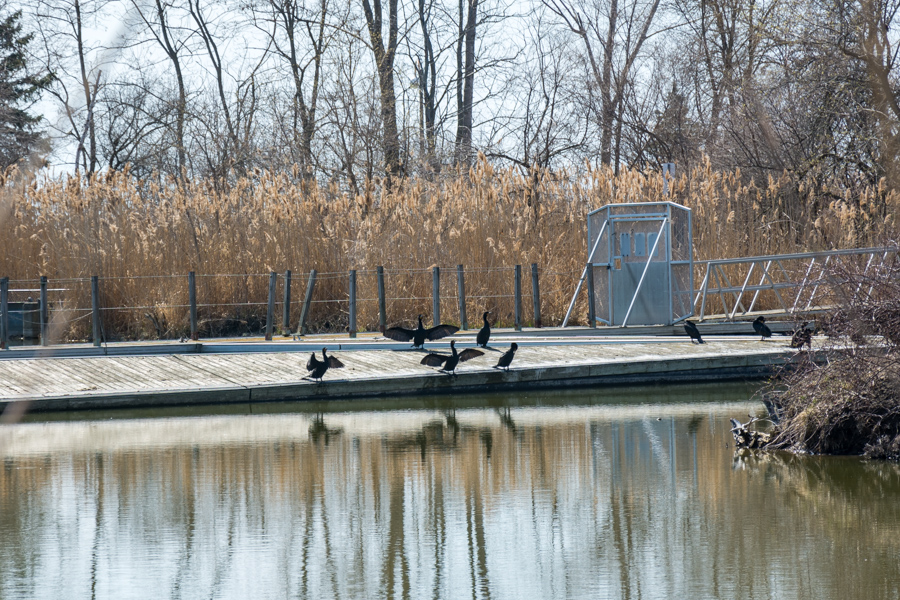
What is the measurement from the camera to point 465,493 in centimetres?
758

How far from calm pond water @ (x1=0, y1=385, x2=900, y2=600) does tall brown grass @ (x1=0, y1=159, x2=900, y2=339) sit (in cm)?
748

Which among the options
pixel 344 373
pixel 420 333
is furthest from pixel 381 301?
pixel 344 373

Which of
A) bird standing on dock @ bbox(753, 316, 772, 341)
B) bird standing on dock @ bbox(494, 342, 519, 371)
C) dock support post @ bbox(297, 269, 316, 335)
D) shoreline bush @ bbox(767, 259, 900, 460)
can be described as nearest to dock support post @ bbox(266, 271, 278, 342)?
dock support post @ bbox(297, 269, 316, 335)

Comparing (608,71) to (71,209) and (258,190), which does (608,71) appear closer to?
(258,190)

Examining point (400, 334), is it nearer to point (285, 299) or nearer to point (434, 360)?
point (434, 360)

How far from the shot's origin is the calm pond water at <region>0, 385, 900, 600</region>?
535 centimetres

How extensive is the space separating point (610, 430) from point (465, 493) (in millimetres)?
3010

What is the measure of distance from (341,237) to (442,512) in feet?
43.5

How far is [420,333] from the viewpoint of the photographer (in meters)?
14.9

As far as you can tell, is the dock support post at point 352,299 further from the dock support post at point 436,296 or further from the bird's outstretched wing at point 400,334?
the bird's outstretched wing at point 400,334

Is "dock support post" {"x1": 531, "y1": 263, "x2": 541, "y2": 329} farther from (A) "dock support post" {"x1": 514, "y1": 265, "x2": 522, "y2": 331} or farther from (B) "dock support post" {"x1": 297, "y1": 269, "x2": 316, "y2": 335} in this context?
(B) "dock support post" {"x1": 297, "y1": 269, "x2": 316, "y2": 335}

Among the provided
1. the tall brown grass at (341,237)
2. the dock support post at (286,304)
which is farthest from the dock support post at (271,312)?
the tall brown grass at (341,237)

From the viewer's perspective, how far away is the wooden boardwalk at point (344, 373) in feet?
42.2

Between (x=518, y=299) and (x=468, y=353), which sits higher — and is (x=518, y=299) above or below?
above
